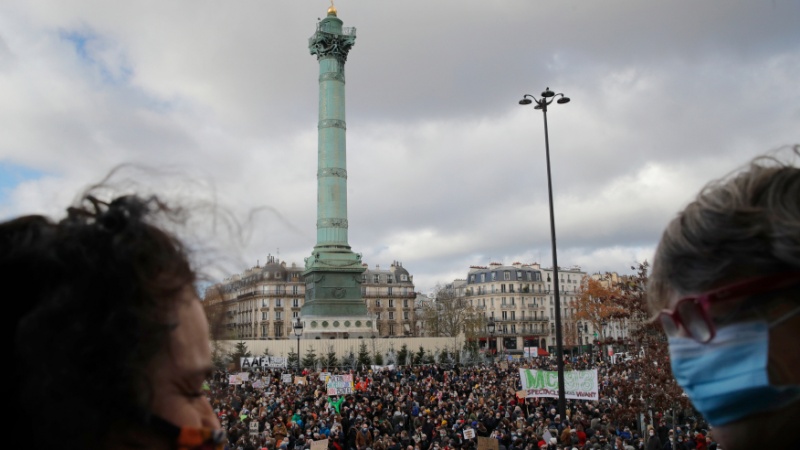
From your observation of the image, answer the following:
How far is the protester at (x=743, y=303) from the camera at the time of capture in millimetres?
1414

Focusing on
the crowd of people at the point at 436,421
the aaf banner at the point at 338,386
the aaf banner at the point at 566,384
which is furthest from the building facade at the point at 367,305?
the aaf banner at the point at 566,384

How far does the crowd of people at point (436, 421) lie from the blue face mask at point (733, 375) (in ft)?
25.3

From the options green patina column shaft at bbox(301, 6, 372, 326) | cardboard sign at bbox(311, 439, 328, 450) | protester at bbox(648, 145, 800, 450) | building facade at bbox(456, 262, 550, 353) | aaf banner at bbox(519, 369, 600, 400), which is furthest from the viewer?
building facade at bbox(456, 262, 550, 353)

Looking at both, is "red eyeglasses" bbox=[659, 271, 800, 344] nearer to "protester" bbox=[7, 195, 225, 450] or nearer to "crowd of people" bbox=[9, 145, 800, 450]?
"crowd of people" bbox=[9, 145, 800, 450]

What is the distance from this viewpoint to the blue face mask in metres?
1.42

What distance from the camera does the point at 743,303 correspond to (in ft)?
4.75

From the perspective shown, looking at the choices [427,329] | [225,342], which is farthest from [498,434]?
[427,329]

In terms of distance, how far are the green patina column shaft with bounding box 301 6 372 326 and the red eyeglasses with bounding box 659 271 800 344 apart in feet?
144

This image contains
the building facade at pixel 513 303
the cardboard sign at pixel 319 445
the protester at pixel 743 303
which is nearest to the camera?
the protester at pixel 743 303

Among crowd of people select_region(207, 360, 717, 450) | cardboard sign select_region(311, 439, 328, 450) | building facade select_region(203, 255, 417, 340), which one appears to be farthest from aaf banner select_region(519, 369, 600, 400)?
building facade select_region(203, 255, 417, 340)

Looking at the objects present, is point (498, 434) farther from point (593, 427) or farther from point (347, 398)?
point (347, 398)

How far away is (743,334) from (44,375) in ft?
4.90

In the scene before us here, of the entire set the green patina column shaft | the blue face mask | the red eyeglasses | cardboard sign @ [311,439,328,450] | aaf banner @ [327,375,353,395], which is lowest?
cardboard sign @ [311,439,328,450]

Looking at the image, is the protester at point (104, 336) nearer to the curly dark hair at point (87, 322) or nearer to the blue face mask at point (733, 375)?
the curly dark hair at point (87, 322)
